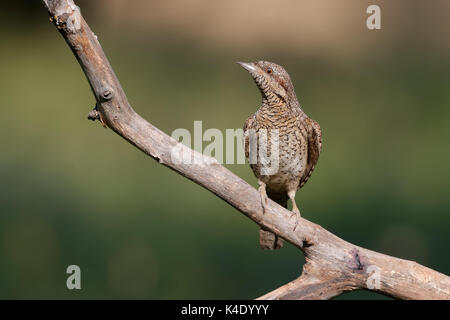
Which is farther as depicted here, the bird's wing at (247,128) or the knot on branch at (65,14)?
the bird's wing at (247,128)

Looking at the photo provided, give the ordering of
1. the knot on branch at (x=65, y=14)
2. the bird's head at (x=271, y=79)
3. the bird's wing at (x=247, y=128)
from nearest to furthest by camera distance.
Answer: the knot on branch at (x=65, y=14), the bird's head at (x=271, y=79), the bird's wing at (x=247, y=128)

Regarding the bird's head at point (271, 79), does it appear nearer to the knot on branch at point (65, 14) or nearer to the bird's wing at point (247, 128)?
the bird's wing at point (247, 128)

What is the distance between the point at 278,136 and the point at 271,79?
23 centimetres

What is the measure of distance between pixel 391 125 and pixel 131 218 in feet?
7.59

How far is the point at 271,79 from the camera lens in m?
2.41

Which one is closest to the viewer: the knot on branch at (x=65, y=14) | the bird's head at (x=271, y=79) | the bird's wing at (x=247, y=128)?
the knot on branch at (x=65, y=14)

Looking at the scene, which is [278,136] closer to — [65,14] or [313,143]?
[313,143]

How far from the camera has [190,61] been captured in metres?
5.93

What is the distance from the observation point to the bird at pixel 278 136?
2.43 metres

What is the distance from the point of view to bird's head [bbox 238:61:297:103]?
2385 mm

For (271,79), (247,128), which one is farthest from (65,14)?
(247,128)

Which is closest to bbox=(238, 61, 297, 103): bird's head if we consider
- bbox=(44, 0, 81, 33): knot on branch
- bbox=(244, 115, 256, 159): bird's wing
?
bbox=(244, 115, 256, 159): bird's wing

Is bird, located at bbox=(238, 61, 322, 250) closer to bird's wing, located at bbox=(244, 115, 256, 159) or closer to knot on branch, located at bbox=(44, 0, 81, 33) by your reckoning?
bird's wing, located at bbox=(244, 115, 256, 159)

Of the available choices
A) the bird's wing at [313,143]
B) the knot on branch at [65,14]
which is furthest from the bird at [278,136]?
the knot on branch at [65,14]
